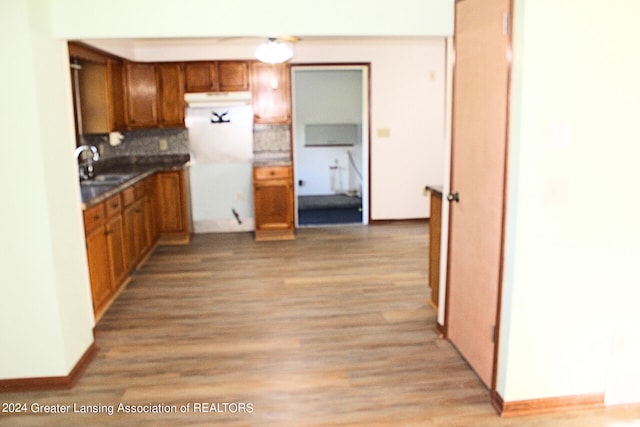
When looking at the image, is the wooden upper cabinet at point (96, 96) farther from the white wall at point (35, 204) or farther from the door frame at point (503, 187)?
the door frame at point (503, 187)

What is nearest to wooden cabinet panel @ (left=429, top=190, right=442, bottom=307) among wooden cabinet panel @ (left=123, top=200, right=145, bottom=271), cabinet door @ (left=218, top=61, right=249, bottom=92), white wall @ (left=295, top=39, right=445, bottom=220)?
wooden cabinet panel @ (left=123, top=200, right=145, bottom=271)

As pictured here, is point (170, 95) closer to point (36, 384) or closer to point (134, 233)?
point (134, 233)

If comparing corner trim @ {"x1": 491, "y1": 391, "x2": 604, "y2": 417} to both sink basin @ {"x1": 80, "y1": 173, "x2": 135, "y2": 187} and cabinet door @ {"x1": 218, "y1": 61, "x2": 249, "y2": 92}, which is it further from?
cabinet door @ {"x1": 218, "y1": 61, "x2": 249, "y2": 92}

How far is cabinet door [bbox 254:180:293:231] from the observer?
638 centimetres

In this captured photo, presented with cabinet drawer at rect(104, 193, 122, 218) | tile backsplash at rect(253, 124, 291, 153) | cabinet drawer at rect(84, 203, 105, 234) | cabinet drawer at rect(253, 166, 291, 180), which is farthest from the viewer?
tile backsplash at rect(253, 124, 291, 153)

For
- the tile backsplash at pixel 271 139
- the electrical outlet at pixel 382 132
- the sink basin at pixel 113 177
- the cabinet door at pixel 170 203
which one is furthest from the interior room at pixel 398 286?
the electrical outlet at pixel 382 132

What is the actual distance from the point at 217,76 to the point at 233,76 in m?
0.19

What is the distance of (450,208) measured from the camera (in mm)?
3391

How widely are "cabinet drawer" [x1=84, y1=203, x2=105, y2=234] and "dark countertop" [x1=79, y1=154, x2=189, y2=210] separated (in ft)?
0.15

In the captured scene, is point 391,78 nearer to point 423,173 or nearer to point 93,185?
point 423,173

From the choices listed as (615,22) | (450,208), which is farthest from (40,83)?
(615,22)

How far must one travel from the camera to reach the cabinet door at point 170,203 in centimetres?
613

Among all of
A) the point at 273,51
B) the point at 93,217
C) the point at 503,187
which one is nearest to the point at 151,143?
the point at 273,51

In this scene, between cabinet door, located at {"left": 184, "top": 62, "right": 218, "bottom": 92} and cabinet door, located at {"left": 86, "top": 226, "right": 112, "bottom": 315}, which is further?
cabinet door, located at {"left": 184, "top": 62, "right": 218, "bottom": 92}
